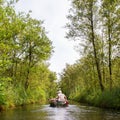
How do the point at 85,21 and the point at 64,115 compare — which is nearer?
the point at 64,115

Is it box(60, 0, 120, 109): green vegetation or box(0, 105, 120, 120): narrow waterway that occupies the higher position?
box(60, 0, 120, 109): green vegetation

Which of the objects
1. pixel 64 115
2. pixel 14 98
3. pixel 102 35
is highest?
pixel 102 35

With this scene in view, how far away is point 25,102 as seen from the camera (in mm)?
56844

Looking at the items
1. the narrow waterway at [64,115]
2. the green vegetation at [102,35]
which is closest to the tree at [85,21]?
the green vegetation at [102,35]

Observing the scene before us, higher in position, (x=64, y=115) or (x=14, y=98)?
(x=14, y=98)

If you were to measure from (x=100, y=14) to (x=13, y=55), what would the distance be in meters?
21.6

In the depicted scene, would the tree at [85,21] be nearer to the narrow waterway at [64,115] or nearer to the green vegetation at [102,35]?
the green vegetation at [102,35]

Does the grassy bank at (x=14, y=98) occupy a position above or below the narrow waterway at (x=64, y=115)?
above

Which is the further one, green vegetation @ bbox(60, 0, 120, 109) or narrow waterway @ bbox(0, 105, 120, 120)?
green vegetation @ bbox(60, 0, 120, 109)

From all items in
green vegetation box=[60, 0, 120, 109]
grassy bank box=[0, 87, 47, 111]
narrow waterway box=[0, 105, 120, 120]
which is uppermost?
green vegetation box=[60, 0, 120, 109]

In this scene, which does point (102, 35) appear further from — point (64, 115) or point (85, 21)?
point (64, 115)

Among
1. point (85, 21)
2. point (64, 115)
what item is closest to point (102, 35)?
point (85, 21)

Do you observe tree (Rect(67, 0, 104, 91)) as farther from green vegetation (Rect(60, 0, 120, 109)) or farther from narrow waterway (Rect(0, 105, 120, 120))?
narrow waterway (Rect(0, 105, 120, 120))

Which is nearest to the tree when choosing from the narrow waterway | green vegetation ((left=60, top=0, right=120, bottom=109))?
green vegetation ((left=60, top=0, right=120, bottom=109))
